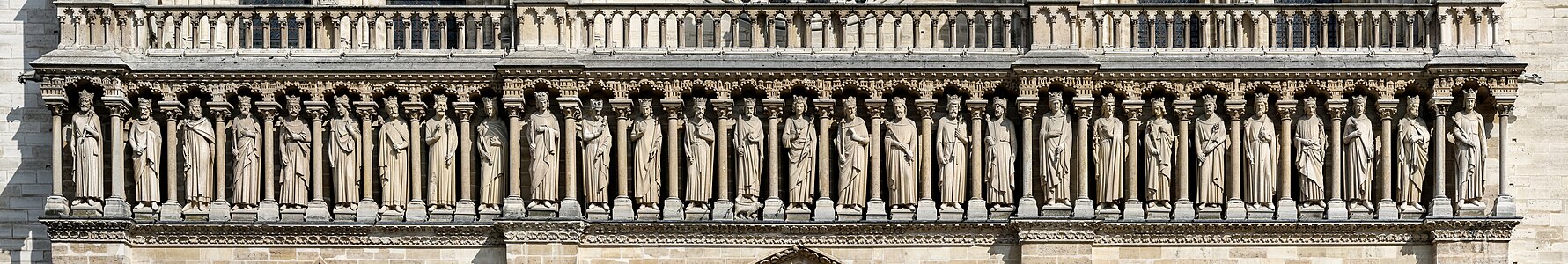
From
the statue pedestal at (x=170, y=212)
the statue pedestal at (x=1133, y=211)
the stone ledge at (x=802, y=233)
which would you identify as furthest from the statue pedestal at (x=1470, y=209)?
the statue pedestal at (x=170, y=212)

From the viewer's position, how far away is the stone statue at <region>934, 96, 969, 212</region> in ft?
62.0

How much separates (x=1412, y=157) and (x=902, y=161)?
4.36 m

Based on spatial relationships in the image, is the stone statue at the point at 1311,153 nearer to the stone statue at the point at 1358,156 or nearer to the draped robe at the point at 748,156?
the stone statue at the point at 1358,156

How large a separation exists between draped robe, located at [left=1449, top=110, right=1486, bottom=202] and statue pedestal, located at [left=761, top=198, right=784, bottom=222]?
5766 millimetres

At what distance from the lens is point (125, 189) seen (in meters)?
19.1

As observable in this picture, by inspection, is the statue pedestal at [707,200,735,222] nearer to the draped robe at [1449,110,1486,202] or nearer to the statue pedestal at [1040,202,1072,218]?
the statue pedestal at [1040,202,1072,218]

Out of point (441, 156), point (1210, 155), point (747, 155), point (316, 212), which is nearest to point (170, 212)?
point (316, 212)

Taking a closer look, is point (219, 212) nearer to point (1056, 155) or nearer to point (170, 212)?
point (170, 212)

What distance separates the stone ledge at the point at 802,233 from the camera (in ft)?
61.6

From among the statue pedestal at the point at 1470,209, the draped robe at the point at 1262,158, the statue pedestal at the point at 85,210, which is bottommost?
the statue pedestal at the point at 1470,209

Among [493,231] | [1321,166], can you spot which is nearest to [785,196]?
[493,231]

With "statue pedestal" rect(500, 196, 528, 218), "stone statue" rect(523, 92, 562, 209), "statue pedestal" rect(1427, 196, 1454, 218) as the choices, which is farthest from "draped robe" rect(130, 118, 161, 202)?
"statue pedestal" rect(1427, 196, 1454, 218)

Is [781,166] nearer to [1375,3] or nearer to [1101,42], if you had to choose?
[1101,42]

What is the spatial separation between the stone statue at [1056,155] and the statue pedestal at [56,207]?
8349 mm
